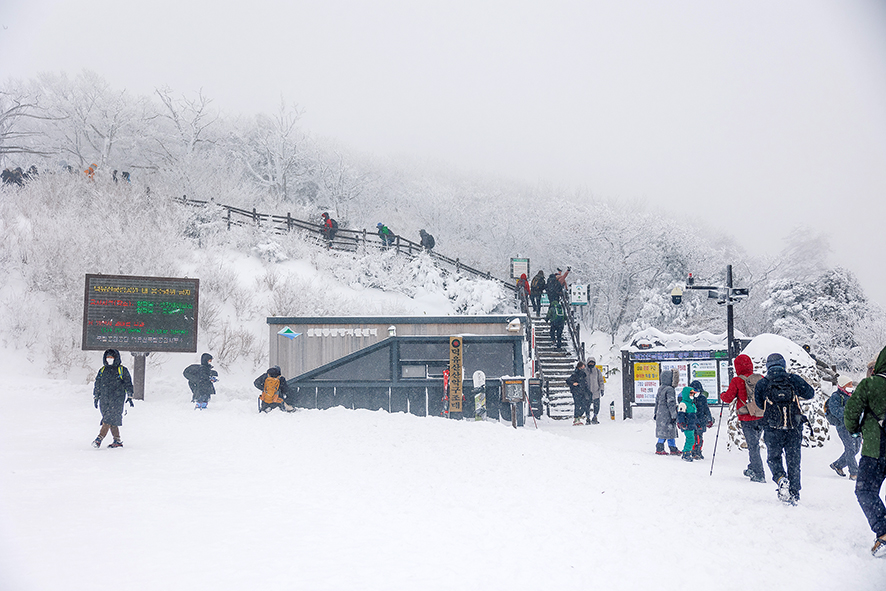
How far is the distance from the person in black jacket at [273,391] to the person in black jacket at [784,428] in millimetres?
10244

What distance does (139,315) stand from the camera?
14.8m

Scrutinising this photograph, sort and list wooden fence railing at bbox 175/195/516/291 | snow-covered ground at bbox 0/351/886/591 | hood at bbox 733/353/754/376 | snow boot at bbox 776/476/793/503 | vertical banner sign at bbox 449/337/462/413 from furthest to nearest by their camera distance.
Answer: wooden fence railing at bbox 175/195/516/291
vertical banner sign at bbox 449/337/462/413
hood at bbox 733/353/754/376
snow boot at bbox 776/476/793/503
snow-covered ground at bbox 0/351/886/591

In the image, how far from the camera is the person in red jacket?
307 inches

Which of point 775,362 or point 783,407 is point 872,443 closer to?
point 783,407

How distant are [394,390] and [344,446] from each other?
15.8 feet

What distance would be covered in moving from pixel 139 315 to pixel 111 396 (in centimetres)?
649

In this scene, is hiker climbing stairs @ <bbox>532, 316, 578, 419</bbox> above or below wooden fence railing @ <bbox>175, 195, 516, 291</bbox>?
below

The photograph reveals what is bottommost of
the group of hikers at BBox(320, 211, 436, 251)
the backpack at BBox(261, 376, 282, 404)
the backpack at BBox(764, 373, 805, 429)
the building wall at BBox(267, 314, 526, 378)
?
the backpack at BBox(261, 376, 282, 404)

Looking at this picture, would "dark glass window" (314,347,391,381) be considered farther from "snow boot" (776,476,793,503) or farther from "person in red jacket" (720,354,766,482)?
"snow boot" (776,476,793,503)

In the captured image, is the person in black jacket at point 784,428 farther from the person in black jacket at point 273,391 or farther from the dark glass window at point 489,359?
the person in black jacket at point 273,391

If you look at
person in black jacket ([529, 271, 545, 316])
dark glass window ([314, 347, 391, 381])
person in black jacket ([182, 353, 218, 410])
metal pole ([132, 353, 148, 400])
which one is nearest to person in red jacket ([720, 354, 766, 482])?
dark glass window ([314, 347, 391, 381])

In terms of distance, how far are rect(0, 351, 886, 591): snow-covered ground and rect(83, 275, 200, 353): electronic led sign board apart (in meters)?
4.22

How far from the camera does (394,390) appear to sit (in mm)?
14680

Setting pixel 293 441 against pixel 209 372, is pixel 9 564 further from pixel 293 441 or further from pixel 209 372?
pixel 209 372
